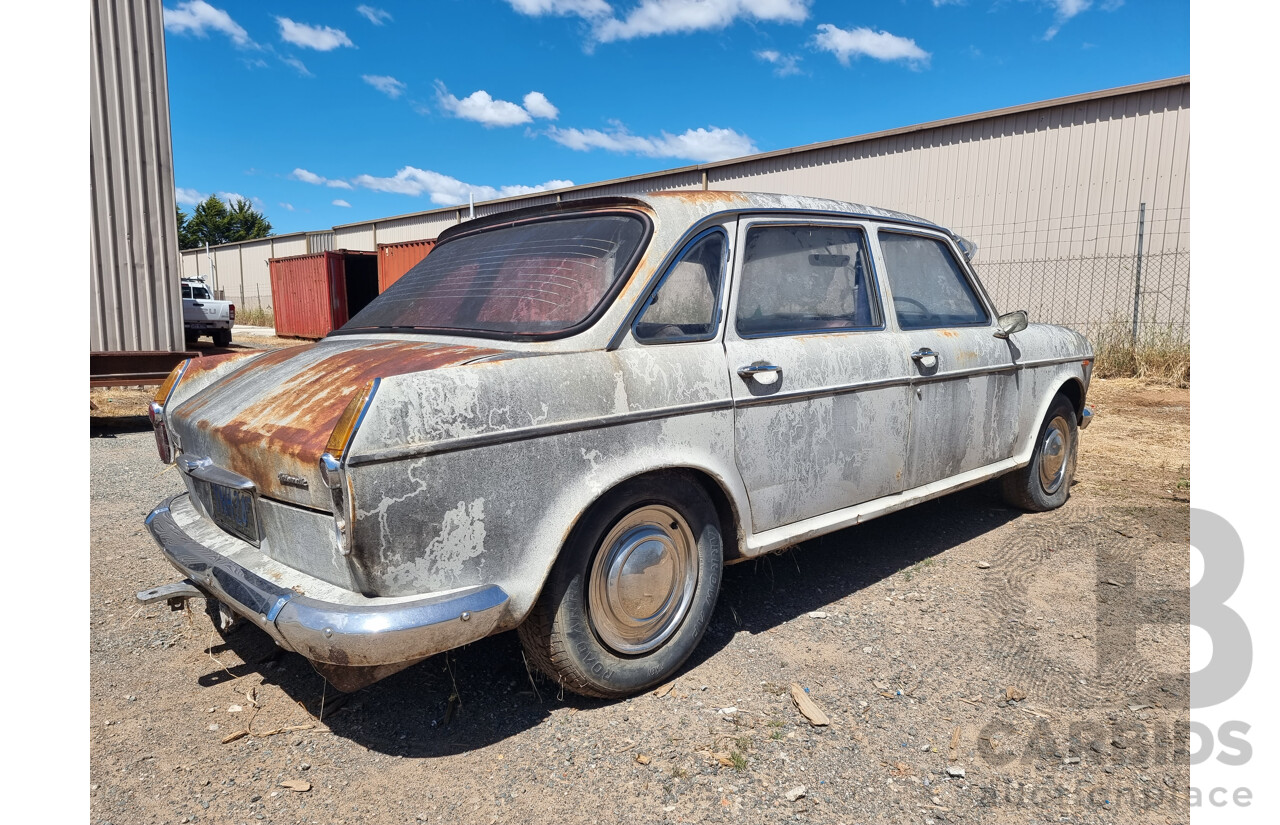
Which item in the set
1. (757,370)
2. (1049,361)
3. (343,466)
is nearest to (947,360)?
(1049,361)

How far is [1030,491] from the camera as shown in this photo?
4.64m

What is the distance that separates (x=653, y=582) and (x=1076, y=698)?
5.14ft

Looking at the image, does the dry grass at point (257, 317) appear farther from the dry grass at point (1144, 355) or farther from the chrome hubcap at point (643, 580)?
the chrome hubcap at point (643, 580)

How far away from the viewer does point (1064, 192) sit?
11312mm

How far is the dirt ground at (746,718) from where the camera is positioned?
218cm

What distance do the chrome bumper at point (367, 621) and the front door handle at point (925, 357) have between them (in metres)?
2.26

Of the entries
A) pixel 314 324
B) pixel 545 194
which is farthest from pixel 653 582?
pixel 314 324

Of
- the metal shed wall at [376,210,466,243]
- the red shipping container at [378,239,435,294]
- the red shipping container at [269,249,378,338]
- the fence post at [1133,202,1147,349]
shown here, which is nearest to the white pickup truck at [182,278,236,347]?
the red shipping container at [269,249,378,338]

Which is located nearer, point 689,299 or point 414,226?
point 689,299

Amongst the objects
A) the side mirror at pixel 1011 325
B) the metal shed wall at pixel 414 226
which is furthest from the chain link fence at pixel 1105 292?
the metal shed wall at pixel 414 226

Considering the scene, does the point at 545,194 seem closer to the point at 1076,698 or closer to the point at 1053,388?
the point at 1053,388

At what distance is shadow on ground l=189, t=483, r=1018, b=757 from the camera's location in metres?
2.54

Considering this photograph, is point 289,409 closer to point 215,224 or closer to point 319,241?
point 319,241

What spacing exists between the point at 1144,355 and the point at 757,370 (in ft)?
33.6
